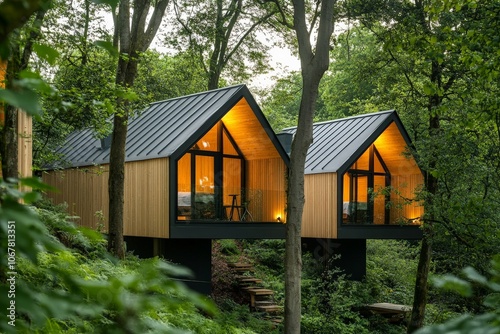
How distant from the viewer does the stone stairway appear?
17.9m

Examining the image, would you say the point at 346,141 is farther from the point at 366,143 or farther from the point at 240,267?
the point at 240,267

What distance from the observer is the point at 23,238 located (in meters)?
0.88

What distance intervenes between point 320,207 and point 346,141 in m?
2.54

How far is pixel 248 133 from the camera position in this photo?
1886cm

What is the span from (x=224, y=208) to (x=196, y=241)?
1.28m

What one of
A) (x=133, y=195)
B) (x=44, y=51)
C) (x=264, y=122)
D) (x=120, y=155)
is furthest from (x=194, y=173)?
(x=44, y=51)

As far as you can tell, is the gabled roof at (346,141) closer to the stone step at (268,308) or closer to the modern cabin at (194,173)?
the modern cabin at (194,173)

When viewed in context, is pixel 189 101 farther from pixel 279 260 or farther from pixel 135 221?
pixel 279 260

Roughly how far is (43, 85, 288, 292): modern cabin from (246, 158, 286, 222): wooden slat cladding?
3 centimetres

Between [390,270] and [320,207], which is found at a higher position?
[320,207]

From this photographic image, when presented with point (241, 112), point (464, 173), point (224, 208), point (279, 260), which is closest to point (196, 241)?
point (224, 208)

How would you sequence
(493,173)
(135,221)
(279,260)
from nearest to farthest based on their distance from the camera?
1. (493,173)
2. (135,221)
3. (279,260)

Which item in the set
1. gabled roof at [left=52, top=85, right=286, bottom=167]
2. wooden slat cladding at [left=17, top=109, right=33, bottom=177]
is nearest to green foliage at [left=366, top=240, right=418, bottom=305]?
gabled roof at [left=52, top=85, right=286, bottom=167]

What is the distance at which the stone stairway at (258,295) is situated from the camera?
1794 cm
